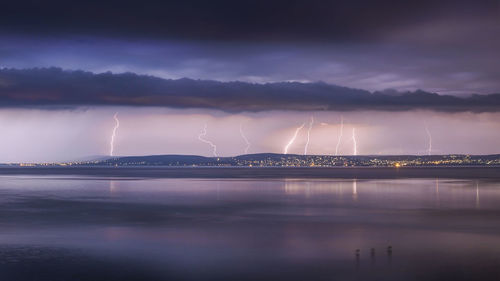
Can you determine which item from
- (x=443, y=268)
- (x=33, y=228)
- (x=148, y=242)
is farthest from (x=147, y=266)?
(x=33, y=228)

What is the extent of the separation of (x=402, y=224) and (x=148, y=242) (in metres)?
14.5

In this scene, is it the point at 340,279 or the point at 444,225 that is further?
the point at 444,225

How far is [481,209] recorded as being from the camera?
1505 inches

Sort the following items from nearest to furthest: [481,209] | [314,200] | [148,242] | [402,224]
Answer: [148,242] → [402,224] → [481,209] → [314,200]

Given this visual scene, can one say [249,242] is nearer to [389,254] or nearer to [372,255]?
[372,255]

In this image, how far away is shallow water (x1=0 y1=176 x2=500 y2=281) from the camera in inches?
695

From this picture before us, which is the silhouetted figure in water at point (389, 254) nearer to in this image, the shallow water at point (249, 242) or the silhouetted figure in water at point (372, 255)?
the shallow water at point (249, 242)

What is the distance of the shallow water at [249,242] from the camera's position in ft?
57.9

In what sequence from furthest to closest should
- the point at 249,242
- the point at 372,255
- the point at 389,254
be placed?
the point at 249,242 < the point at 389,254 < the point at 372,255

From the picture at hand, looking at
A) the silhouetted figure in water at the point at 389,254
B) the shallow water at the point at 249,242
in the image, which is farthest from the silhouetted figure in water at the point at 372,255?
the silhouetted figure in water at the point at 389,254

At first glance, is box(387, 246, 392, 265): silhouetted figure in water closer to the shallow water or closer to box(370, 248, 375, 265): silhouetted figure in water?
the shallow water

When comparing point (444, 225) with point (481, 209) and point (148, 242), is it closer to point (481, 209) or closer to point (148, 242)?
point (481, 209)

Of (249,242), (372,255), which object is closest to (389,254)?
(372,255)

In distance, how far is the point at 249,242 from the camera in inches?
940
